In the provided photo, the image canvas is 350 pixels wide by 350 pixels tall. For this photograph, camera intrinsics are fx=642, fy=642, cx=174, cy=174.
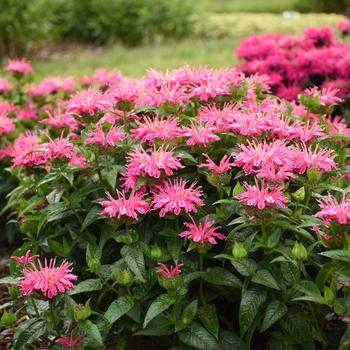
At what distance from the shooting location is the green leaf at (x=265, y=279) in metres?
1.76

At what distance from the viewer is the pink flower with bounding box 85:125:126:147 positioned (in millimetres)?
1979

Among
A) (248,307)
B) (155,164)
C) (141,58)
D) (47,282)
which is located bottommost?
(141,58)

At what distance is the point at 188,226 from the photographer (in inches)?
72.7

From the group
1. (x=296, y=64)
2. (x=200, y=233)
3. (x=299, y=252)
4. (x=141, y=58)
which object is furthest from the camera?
(x=141, y=58)

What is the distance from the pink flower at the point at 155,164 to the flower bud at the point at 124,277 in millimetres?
287

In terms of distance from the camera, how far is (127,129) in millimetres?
2215

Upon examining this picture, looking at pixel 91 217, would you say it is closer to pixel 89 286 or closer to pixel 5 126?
pixel 89 286

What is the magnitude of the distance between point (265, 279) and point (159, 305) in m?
0.30

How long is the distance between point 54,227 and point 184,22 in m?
7.93

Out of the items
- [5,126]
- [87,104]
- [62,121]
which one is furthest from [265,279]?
[5,126]

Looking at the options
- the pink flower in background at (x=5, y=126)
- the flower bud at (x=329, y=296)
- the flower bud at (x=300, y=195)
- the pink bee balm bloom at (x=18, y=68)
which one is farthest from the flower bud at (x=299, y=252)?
the pink bee balm bloom at (x=18, y=68)

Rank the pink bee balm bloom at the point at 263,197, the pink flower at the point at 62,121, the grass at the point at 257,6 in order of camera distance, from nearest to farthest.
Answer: the pink bee balm bloom at the point at 263,197
the pink flower at the point at 62,121
the grass at the point at 257,6

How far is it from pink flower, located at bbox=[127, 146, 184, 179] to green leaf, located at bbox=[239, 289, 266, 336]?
41 centimetres

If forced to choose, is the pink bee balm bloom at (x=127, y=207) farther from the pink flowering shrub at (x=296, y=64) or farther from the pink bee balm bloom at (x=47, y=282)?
the pink flowering shrub at (x=296, y=64)
